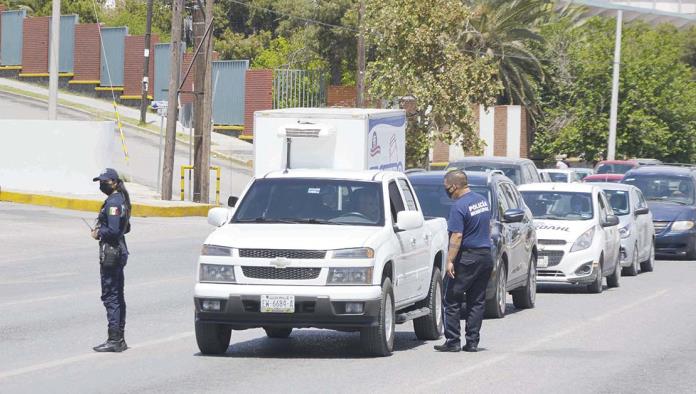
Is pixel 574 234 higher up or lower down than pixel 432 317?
higher up

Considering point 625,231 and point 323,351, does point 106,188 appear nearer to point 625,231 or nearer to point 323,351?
point 323,351

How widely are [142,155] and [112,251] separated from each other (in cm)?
4204

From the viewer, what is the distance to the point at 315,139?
28656 mm

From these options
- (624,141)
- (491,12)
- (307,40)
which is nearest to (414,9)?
(491,12)

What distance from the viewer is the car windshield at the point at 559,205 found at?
77.3 ft

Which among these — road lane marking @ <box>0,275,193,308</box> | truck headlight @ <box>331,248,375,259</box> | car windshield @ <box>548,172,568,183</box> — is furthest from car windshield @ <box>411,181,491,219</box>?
car windshield @ <box>548,172,568,183</box>

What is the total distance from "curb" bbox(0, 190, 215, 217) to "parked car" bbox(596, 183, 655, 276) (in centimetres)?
1386

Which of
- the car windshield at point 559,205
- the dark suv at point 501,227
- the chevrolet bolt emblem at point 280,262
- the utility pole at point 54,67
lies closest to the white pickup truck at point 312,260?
the chevrolet bolt emblem at point 280,262

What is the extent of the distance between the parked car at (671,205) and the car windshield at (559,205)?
29.0ft

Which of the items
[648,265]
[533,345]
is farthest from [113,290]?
[648,265]

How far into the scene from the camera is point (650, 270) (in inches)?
1150

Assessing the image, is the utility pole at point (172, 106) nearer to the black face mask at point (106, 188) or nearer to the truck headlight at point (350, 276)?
the black face mask at point (106, 188)

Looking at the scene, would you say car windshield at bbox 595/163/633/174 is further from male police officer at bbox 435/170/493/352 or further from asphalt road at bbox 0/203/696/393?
male police officer at bbox 435/170/493/352

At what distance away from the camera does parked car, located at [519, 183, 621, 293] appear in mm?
22609
